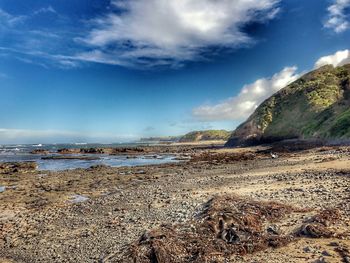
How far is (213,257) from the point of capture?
31.5ft

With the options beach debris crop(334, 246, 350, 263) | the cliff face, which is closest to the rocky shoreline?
beach debris crop(334, 246, 350, 263)

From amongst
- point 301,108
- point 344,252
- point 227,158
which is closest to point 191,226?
point 344,252

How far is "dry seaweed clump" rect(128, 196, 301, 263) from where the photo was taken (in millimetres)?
9938

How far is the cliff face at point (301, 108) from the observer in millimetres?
68131

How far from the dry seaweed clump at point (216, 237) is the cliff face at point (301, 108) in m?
53.6

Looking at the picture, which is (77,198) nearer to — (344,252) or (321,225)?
(321,225)

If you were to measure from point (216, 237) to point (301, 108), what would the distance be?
75.3 m

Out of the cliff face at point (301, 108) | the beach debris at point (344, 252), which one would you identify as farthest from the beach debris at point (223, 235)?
the cliff face at point (301, 108)

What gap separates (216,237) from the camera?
1084 cm

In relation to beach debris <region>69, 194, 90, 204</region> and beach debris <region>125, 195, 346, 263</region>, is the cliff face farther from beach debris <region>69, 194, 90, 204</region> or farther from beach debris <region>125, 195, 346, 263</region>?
beach debris <region>125, 195, 346, 263</region>

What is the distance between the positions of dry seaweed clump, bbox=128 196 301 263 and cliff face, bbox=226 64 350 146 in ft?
176

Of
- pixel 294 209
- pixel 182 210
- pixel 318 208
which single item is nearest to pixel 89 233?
pixel 182 210

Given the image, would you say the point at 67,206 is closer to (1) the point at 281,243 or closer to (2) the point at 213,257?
(2) the point at 213,257

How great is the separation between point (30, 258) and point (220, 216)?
6.89m
